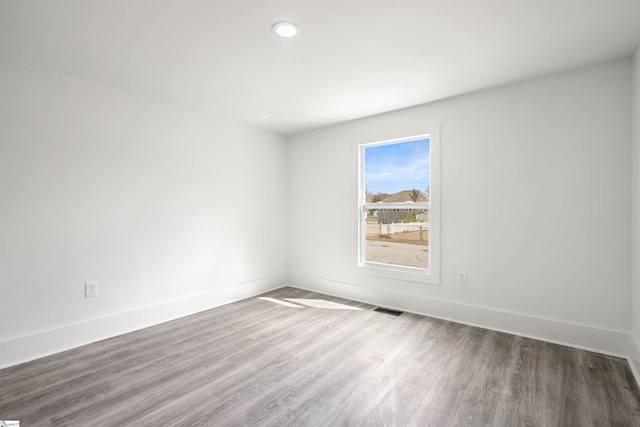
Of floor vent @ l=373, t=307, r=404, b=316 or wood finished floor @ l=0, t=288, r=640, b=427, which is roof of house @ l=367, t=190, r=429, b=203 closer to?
floor vent @ l=373, t=307, r=404, b=316

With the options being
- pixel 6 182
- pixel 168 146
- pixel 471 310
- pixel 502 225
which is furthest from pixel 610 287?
pixel 6 182

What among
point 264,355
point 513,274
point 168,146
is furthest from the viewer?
point 168,146

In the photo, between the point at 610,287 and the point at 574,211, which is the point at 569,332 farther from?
the point at 574,211

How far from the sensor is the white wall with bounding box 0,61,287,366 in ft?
7.96

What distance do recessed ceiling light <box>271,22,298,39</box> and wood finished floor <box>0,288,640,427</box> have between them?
7.73ft

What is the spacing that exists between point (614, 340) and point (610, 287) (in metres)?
0.41

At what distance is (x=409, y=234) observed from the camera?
3.69 metres

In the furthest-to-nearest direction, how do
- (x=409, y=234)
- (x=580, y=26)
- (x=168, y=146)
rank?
(x=409, y=234)
(x=168, y=146)
(x=580, y=26)

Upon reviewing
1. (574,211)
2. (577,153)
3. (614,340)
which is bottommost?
(614,340)

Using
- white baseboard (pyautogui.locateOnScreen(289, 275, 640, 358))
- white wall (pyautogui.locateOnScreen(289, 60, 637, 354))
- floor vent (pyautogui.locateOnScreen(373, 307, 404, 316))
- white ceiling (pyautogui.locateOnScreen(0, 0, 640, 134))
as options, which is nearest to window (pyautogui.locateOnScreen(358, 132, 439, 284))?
white wall (pyautogui.locateOnScreen(289, 60, 637, 354))

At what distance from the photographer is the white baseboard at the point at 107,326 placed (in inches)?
94.2

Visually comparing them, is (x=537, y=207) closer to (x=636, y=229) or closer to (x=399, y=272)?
(x=636, y=229)

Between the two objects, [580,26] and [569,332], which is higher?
[580,26]

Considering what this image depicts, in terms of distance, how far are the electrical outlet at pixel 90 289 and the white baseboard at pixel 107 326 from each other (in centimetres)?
23
